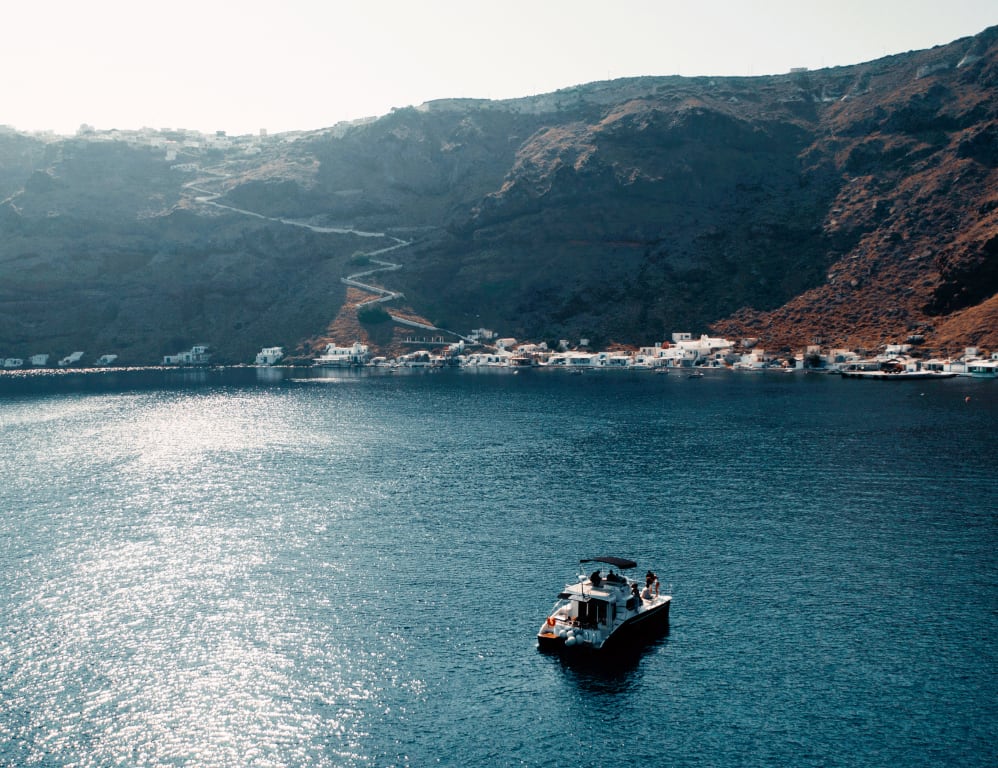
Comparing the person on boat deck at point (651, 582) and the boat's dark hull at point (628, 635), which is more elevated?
the person on boat deck at point (651, 582)

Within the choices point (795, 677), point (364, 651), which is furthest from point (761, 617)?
point (364, 651)

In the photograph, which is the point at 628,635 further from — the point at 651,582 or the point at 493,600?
the point at 493,600

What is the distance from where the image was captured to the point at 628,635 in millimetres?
63938

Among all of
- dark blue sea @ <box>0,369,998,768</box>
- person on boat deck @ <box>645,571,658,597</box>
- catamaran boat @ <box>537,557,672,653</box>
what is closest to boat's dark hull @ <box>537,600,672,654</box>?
catamaran boat @ <box>537,557,672,653</box>

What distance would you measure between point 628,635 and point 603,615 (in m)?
2.35

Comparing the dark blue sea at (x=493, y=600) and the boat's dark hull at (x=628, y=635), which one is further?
the boat's dark hull at (x=628, y=635)

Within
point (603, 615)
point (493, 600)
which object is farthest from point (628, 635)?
point (493, 600)

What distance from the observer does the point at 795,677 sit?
57219mm

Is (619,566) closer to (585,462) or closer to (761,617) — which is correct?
(761,617)

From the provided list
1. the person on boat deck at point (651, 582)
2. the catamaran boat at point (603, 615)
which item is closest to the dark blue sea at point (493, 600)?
the catamaran boat at point (603, 615)

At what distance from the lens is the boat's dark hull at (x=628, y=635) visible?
6209cm

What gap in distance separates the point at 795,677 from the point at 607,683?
12.7m

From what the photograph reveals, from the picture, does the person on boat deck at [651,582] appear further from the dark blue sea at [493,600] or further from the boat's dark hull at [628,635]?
the dark blue sea at [493,600]

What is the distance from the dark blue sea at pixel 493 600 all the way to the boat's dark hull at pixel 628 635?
130cm
